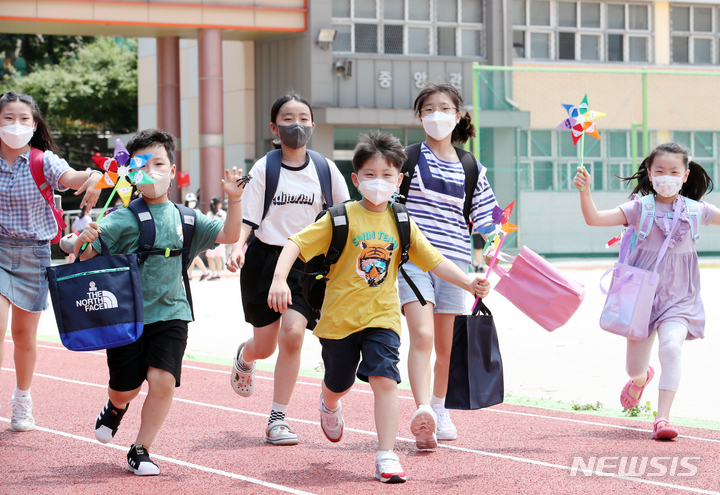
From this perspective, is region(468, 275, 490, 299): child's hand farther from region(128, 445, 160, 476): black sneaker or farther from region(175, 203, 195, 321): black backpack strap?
region(128, 445, 160, 476): black sneaker

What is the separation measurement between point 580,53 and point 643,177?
2241cm

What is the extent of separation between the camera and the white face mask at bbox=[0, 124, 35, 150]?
5.38 meters

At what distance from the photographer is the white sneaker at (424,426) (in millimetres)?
4934

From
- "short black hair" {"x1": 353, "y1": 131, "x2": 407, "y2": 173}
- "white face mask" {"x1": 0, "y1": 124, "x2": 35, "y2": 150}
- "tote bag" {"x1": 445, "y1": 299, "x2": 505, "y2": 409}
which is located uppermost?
"white face mask" {"x1": 0, "y1": 124, "x2": 35, "y2": 150}

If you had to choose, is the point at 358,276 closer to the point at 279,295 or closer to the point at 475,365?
the point at 279,295

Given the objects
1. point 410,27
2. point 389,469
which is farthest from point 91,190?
point 410,27

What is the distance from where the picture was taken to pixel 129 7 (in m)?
24.0

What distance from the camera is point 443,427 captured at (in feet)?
18.2

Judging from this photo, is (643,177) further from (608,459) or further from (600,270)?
(600,270)

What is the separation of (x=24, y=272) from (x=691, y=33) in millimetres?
26839

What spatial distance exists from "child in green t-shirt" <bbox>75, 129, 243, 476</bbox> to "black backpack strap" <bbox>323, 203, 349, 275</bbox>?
1.72ft

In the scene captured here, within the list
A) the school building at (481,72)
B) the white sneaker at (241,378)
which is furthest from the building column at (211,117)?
the white sneaker at (241,378)

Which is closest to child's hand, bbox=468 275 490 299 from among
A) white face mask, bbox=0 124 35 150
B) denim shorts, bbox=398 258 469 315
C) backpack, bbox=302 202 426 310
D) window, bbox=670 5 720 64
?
backpack, bbox=302 202 426 310

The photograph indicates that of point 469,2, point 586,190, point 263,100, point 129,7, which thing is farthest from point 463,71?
point 586,190
